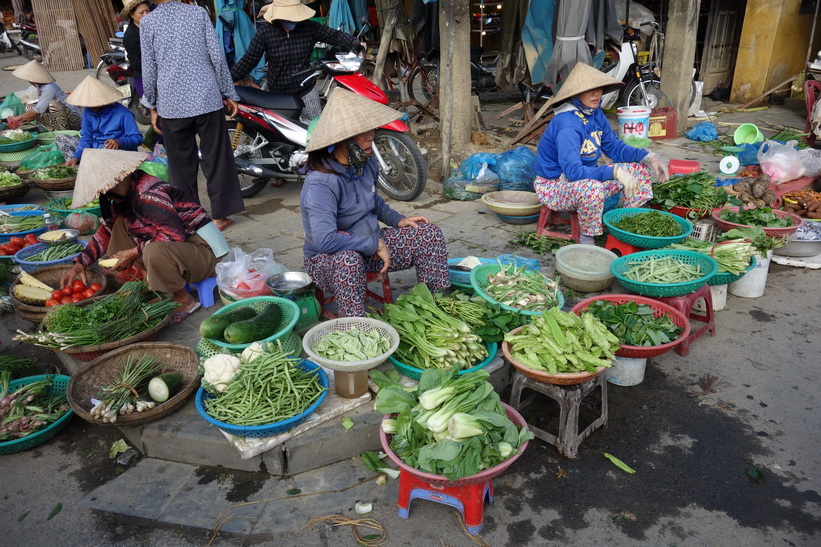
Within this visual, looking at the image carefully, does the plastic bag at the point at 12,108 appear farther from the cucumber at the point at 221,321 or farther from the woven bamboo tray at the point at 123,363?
the cucumber at the point at 221,321

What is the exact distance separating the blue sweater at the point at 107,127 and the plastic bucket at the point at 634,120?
5310 millimetres

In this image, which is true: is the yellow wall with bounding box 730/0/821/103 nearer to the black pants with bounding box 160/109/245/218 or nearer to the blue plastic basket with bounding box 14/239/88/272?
the black pants with bounding box 160/109/245/218

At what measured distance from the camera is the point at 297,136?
5.57 m

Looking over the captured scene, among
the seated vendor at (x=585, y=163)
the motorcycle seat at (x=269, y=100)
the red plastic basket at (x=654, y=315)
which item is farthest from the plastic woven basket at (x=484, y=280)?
the motorcycle seat at (x=269, y=100)

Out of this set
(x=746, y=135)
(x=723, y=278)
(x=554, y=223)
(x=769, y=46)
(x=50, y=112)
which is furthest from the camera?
(x=769, y=46)

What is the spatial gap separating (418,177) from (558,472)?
364 cm

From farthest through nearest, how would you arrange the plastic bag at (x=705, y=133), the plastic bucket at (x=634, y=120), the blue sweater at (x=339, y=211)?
1. the plastic bag at (x=705, y=133)
2. the plastic bucket at (x=634, y=120)
3. the blue sweater at (x=339, y=211)

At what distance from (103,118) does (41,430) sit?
341 centimetres

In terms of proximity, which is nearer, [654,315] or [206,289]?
[654,315]

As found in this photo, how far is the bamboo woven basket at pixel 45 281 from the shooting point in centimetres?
375

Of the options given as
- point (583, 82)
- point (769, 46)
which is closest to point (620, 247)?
point (583, 82)

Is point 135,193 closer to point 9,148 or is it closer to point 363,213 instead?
point 363,213

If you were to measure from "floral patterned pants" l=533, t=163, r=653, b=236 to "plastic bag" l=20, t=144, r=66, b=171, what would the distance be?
5801mm

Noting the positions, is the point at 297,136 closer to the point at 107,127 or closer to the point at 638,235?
the point at 107,127
